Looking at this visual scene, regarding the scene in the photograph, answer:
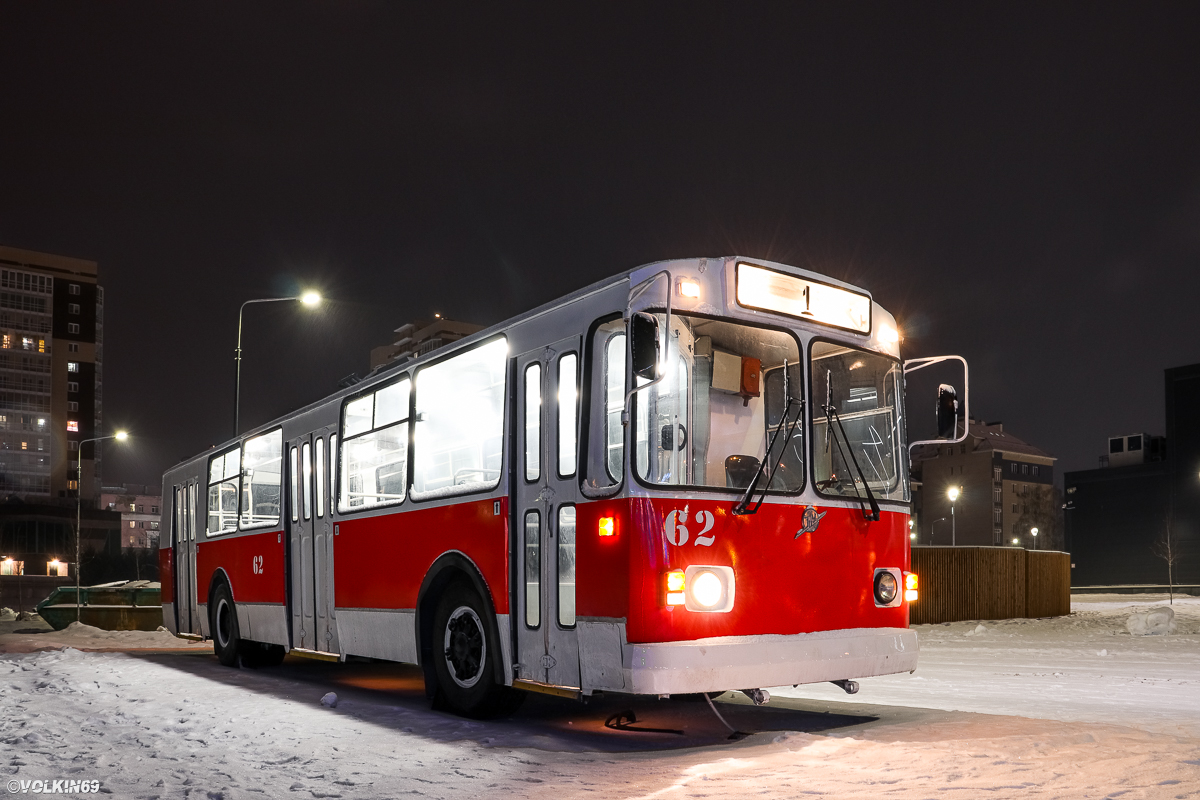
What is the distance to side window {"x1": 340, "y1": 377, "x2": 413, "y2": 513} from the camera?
10758 mm

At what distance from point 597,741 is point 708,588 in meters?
1.76

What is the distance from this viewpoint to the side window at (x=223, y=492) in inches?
628

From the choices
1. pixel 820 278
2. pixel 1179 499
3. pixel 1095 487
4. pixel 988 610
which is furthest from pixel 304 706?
pixel 1095 487

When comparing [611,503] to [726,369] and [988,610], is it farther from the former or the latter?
[988,610]

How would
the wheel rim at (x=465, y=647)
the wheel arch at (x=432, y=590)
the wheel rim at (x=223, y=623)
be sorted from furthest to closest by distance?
1. the wheel rim at (x=223, y=623)
2. the wheel arch at (x=432, y=590)
3. the wheel rim at (x=465, y=647)

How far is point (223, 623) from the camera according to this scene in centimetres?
1630

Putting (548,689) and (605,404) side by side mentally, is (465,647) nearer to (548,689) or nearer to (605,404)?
(548,689)

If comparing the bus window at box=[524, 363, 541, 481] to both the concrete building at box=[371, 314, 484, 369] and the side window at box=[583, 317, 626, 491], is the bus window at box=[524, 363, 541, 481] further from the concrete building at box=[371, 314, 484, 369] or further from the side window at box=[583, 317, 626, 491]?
the concrete building at box=[371, 314, 484, 369]

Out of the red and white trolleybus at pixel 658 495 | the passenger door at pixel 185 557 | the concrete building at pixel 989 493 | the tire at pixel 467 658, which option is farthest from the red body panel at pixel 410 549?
the concrete building at pixel 989 493

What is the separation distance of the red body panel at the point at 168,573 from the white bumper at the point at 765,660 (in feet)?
47.0

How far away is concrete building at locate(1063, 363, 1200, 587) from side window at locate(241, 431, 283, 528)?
69.2 meters

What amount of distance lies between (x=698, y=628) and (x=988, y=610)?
2304 cm

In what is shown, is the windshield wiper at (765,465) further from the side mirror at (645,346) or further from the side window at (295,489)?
the side window at (295,489)

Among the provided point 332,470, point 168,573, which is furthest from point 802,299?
point 168,573
